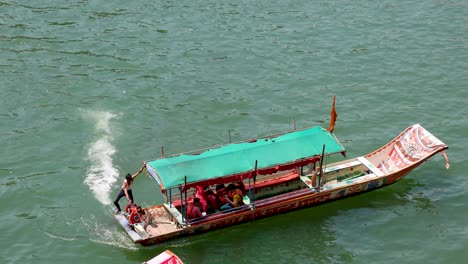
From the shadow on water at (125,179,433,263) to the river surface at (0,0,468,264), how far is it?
7 cm

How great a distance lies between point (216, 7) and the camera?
4834 centimetres

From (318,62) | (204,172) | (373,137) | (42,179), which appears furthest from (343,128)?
(42,179)

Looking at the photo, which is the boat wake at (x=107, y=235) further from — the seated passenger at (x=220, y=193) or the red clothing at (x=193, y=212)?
the seated passenger at (x=220, y=193)

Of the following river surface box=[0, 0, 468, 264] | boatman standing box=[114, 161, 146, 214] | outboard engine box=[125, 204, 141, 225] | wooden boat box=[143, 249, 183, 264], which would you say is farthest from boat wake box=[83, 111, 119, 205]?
wooden boat box=[143, 249, 183, 264]

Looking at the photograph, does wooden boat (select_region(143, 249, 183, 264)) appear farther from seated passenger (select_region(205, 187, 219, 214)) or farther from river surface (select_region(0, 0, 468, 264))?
seated passenger (select_region(205, 187, 219, 214))

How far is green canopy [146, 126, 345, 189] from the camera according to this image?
26.8 m

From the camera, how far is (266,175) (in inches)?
1199

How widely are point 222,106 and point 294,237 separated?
1105 cm

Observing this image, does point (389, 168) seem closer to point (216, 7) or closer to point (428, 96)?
point (428, 96)

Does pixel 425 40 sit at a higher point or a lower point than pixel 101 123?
higher

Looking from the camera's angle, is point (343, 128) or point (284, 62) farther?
point (284, 62)

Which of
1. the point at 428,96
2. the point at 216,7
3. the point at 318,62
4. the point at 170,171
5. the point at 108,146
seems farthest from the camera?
the point at 216,7

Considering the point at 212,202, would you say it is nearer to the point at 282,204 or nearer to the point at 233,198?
the point at 233,198

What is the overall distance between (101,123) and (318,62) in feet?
43.7
